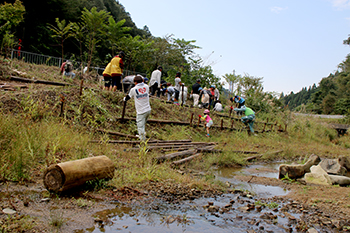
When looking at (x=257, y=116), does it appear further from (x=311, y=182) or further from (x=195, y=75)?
(x=311, y=182)

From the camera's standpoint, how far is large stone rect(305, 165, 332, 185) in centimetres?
638

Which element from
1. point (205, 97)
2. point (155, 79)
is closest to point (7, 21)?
point (155, 79)

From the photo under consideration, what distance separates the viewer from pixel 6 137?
4188 mm

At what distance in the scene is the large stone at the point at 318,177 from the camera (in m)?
6.38

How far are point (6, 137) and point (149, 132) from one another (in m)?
5.24

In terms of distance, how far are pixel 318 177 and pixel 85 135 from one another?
5.80 m

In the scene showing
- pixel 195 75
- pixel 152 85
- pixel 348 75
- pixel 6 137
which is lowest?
pixel 6 137

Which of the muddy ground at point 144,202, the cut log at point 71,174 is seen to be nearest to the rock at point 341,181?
the muddy ground at point 144,202

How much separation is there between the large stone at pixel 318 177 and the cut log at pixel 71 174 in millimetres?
5209

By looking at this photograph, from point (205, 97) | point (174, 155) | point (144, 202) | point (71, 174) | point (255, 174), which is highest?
point (205, 97)

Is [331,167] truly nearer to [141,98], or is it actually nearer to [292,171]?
[292,171]

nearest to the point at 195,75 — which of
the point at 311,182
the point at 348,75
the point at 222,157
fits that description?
the point at 222,157

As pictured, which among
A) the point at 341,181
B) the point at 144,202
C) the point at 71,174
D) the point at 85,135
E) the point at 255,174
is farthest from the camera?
the point at 255,174

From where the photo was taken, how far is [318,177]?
652 centimetres
